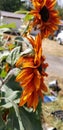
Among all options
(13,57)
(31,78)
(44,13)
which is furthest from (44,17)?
(31,78)

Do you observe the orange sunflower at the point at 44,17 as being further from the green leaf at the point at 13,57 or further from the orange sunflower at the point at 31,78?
the orange sunflower at the point at 31,78

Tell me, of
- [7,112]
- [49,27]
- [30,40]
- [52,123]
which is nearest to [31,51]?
[30,40]

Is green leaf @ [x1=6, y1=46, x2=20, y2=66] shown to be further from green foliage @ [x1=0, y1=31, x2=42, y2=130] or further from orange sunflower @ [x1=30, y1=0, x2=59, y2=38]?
orange sunflower @ [x1=30, y1=0, x2=59, y2=38]

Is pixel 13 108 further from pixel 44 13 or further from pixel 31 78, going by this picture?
pixel 44 13

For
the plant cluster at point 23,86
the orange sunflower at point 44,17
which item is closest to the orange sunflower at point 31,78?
the plant cluster at point 23,86

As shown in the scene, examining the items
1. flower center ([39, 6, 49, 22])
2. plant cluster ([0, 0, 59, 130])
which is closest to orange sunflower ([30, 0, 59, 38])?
flower center ([39, 6, 49, 22])

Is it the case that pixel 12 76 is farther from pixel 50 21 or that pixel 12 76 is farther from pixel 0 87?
pixel 50 21
